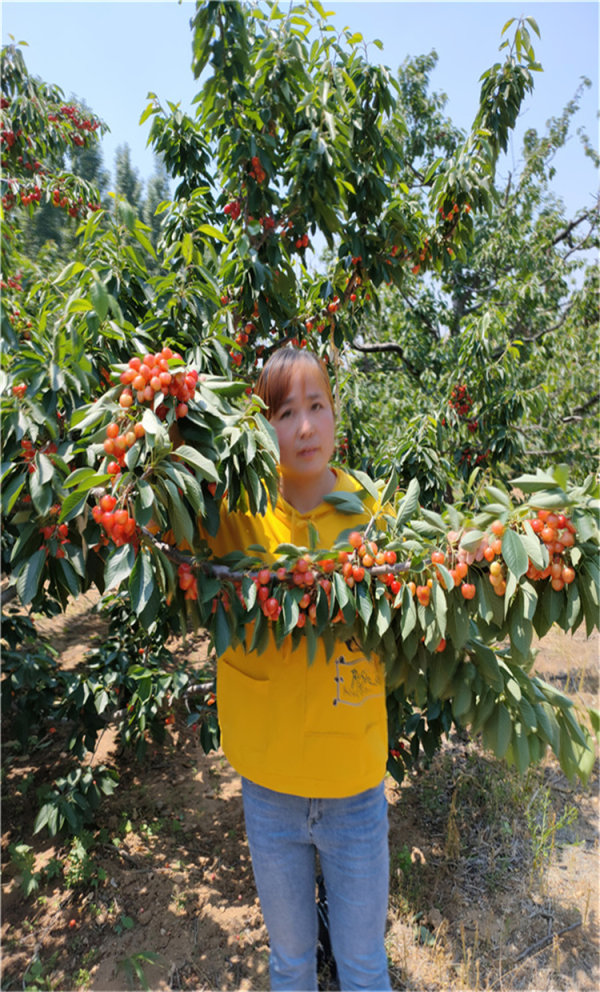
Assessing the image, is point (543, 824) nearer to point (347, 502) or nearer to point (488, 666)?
point (488, 666)

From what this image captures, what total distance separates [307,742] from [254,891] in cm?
174

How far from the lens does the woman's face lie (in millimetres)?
1276

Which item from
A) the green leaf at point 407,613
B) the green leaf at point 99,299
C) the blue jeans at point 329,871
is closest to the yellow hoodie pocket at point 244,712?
the blue jeans at point 329,871

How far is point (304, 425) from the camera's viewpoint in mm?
1264

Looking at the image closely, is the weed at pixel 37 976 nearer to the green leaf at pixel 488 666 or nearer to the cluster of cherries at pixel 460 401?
the green leaf at pixel 488 666

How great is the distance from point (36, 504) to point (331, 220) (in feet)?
5.03

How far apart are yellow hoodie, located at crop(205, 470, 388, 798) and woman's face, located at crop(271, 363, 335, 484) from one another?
13 centimetres

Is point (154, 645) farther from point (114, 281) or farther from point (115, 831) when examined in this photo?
point (114, 281)

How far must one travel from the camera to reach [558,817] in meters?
2.92

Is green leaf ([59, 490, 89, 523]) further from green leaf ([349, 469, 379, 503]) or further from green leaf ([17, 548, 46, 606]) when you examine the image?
green leaf ([349, 469, 379, 503])

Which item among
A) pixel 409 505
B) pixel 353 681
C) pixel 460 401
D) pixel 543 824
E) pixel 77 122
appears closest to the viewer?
pixel 409 505

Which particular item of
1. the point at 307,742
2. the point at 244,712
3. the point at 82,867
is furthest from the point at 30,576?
the point at 82,867

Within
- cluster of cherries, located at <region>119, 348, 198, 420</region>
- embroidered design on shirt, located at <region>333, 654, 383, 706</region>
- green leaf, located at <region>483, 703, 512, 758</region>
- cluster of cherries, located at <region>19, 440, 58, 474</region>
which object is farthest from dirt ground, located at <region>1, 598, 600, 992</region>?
cluster of cherries, located at <region>19, 440, 58, 474</region>

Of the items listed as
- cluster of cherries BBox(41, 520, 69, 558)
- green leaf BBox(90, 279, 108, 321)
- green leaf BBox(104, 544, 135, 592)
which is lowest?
green leaf BBox(104, 544, 135, 592)
